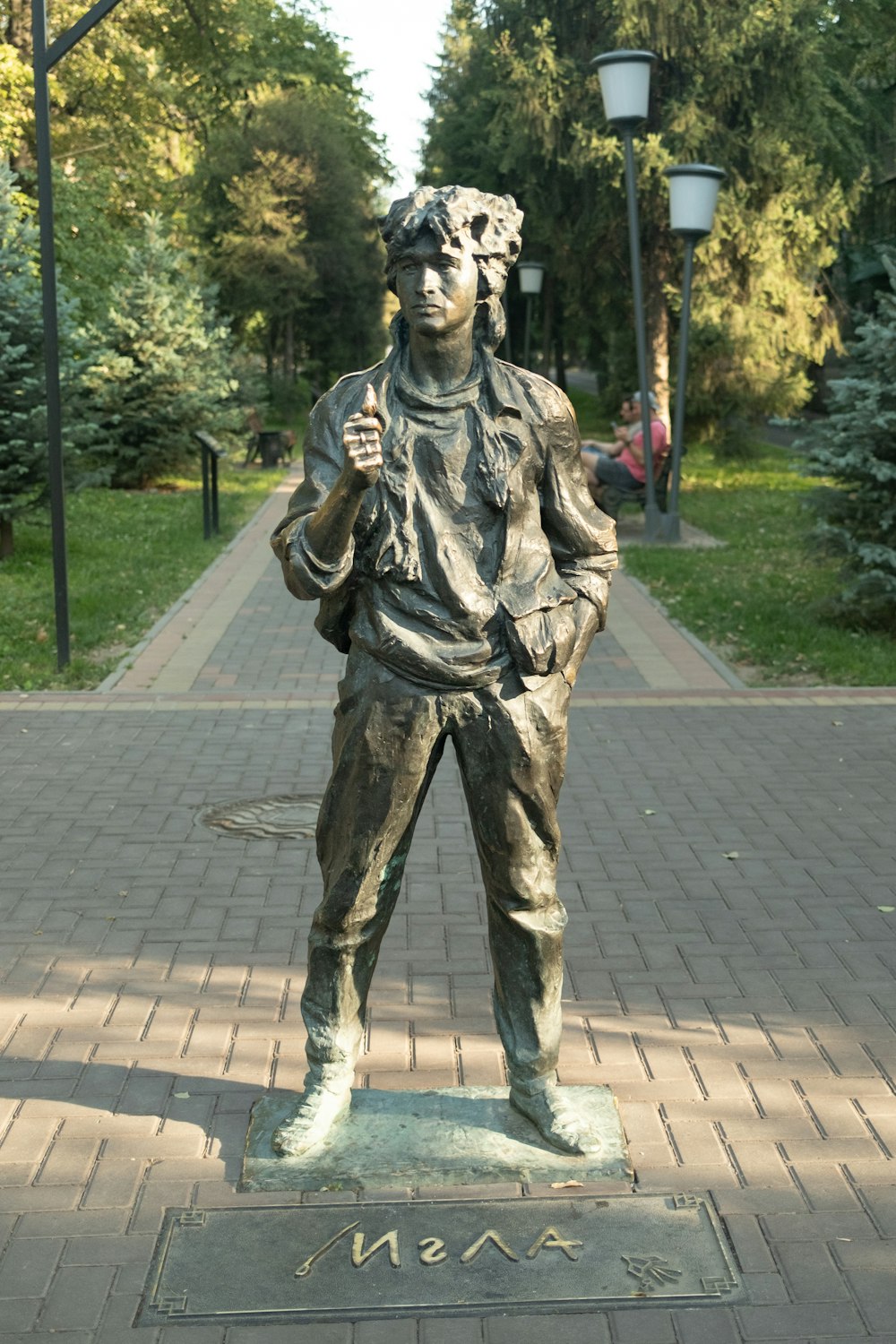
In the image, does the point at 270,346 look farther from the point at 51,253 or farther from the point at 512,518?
the point at 512,518

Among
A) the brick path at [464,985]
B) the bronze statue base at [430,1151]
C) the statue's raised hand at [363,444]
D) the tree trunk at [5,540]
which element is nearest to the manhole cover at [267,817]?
the brick path at [464,985]

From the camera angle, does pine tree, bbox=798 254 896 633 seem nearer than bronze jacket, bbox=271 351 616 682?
No

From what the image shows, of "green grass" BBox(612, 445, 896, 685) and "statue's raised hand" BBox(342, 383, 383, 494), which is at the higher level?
"statue's raised hand" BBox(342, 383, 383, 494)

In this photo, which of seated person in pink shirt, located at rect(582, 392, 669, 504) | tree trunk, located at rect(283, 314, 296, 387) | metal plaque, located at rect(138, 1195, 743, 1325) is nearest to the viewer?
metal plaque, located at rect(138, 1195, 743, 1325)

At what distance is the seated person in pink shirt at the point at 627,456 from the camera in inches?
698

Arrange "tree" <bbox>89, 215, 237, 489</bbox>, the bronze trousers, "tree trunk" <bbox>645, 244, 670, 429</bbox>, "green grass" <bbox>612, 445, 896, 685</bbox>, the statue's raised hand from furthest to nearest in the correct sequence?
"tree trunk" <bbox>645, 244, 670, 429</bbox>, "tree" <bbox>89, 215, 237, 489</bbox>, "green grass" <bbox>612, 445, 896, 685</bbox>, the bronze trousers, the statue's raised hand

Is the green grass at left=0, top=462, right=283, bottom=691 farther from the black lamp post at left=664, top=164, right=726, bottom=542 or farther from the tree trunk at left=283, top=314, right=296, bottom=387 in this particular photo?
the tree trunk at left=283, top=314, right=296, bottom=387

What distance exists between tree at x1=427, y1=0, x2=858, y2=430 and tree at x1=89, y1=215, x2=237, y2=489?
634 centimetres

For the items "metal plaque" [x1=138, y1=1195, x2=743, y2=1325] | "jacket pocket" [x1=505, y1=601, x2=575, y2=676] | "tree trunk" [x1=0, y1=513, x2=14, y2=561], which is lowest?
"metal plaque" [x1=138, y1=1195, x2=743, y2=1325]

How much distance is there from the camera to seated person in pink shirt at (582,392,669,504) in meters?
17.7

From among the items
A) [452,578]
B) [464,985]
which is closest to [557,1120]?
[464,985]

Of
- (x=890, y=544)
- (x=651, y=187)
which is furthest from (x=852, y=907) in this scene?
(x=651, y=187)

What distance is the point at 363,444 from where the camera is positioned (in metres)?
3.57

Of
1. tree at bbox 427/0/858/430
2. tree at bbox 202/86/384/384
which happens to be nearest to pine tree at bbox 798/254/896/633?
tree at bbox 427/0/858/430
